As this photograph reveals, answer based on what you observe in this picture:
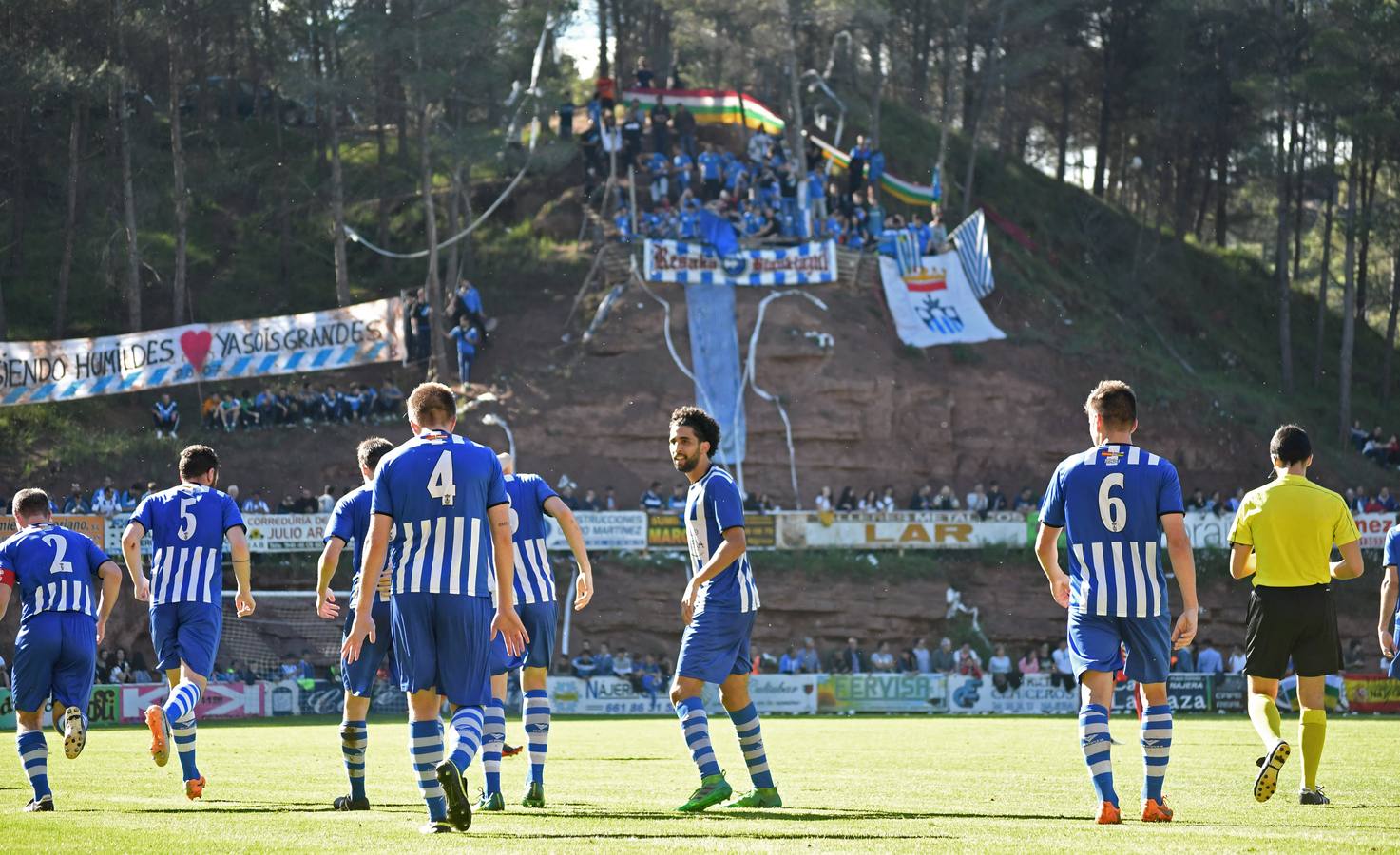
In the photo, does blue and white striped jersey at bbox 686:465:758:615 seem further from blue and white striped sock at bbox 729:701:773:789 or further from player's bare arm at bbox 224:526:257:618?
player's bare arm at bbox 224:526:257:618

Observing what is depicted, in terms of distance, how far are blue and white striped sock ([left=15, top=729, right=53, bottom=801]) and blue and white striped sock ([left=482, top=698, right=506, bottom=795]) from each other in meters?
2.68

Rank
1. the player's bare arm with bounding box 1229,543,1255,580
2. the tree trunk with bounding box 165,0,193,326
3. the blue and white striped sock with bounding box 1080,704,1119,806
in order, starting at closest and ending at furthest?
1. the blue and white striped sock with bounding box 1080,704,1119,806
2. the player's bare arm with bounding box 1229,543,1255,580
3. the tree trunk with bounding box 165,0,193,326

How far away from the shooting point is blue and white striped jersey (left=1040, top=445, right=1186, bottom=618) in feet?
30.1

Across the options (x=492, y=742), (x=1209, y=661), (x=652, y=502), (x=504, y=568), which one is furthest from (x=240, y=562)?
(x=652, y=502)

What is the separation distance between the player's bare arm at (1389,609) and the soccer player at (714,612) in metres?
4.84

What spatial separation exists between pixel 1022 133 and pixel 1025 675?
41089 millimetres

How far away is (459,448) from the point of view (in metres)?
8.45

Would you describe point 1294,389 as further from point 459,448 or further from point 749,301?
point 459,448

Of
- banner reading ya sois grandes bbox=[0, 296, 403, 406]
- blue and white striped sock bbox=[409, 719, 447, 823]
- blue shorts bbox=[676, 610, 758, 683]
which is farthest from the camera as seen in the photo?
banner reading ya sois grandes bbox=[0, 296, 403, 406]

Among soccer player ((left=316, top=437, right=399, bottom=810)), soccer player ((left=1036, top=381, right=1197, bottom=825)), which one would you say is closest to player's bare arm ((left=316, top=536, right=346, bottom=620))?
soccer player ((left=316, top=437, right=399, bottom=810))

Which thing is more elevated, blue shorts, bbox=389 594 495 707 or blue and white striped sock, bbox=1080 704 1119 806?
blue shorts, bbox=389 594 495 707

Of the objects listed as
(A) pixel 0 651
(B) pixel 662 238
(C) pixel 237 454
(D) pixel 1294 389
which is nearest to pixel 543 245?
(B) pixel 662 238

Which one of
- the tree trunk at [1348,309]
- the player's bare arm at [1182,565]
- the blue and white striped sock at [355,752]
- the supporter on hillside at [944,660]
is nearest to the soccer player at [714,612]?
the blue and white striped sock at [355,752]

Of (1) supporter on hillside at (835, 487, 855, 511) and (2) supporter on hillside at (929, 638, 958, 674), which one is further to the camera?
(1) supporter on hillside at (835, 487, 855, 511)
